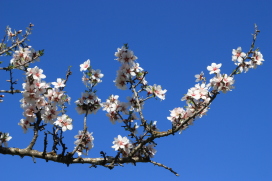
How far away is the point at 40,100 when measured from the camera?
4.99 meters

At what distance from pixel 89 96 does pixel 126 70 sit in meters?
0.73

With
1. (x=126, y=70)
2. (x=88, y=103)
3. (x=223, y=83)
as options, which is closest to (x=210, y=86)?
(x=223, y=83)

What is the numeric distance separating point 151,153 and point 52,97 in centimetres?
173

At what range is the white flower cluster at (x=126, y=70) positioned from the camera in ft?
17.7

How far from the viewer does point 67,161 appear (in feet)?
16.1

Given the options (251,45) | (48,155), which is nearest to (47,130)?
(48,155)

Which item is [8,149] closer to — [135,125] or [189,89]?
[135,125]

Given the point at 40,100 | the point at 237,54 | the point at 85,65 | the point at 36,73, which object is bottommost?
the point at 40,100

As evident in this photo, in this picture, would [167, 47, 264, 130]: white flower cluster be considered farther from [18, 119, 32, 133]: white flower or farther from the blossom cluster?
[18, 119, 32, 133]: white flower

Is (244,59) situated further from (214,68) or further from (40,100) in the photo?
(40,100)

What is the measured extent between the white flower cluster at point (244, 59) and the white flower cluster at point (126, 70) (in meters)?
1.49

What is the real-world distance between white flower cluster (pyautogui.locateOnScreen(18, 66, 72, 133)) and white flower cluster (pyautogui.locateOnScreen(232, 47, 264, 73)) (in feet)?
8.95

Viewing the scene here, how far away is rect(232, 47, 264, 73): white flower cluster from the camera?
5.19 meters

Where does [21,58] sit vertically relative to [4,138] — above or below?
above
